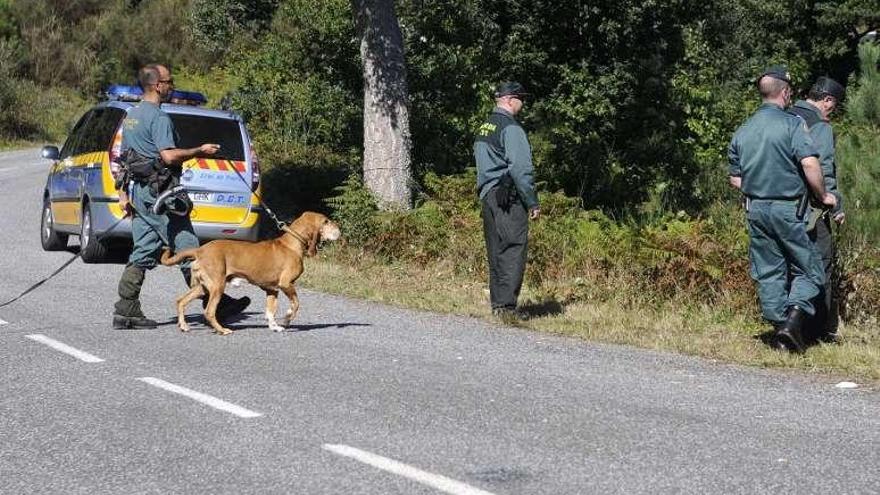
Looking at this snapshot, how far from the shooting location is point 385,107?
16.7 meters

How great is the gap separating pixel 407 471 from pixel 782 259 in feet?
14.7

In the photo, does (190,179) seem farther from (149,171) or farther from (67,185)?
(149,171)

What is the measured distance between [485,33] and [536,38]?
1001 mm

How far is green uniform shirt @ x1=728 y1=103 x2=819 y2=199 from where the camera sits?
8852 mm

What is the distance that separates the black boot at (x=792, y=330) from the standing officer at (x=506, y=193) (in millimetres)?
2503

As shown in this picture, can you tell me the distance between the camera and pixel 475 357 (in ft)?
29.4

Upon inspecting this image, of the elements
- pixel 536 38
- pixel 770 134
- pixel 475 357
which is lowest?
pixel 475 357

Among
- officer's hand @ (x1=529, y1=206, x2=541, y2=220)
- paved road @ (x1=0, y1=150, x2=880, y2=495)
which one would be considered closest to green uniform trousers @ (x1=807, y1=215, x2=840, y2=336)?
paved road @ (x1=0, y1=150, x2=880, y2=495)

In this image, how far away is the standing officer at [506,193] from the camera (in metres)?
10.6

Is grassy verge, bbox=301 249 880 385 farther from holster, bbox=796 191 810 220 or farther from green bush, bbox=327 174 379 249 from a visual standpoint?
holster, bbox=796 191 810 220

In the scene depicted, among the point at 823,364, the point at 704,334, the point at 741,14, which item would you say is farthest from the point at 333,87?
the point at 741,14

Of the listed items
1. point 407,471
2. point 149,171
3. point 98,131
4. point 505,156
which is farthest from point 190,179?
point 407,471

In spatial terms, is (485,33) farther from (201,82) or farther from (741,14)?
(741,14)

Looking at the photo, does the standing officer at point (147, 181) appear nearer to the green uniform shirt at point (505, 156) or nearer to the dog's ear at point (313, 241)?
the dog's ear at point (313, 241)
